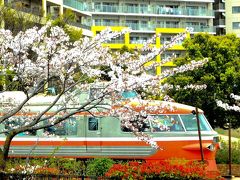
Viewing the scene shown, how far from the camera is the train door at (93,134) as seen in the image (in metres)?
17.2

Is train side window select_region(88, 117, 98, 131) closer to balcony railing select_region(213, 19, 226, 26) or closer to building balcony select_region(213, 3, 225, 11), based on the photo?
balcony railing select_region(213, 19, 226, 26)

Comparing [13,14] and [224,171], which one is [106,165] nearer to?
[224,171]

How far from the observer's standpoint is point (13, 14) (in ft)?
85.0

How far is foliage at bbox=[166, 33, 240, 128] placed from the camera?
2770 centimetres

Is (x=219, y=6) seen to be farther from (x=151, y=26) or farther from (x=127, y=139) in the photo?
(x=127, y=139)

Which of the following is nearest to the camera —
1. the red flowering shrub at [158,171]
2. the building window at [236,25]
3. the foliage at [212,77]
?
the red flowering shrub at [158,171]

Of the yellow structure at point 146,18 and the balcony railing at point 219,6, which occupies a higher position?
the balcony railing at point 219,6

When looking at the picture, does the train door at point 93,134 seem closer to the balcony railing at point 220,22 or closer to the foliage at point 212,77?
the foliage at point 212,77

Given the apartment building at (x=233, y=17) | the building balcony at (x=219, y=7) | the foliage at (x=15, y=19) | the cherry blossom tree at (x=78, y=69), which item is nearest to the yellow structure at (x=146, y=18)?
the apartment building at (x=233, y=17)

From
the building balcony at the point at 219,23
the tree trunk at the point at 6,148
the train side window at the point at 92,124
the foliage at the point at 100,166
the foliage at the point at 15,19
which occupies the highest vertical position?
the building balcony at the point at 219,23

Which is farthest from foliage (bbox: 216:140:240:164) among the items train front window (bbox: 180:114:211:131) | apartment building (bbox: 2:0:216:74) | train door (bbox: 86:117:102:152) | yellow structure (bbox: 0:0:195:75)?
apartment building (bbox: 2:0:216:74)

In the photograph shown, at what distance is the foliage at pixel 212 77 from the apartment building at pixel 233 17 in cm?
4142

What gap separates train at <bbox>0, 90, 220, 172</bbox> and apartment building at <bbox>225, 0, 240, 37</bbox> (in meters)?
57.3

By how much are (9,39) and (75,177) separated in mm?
3109
